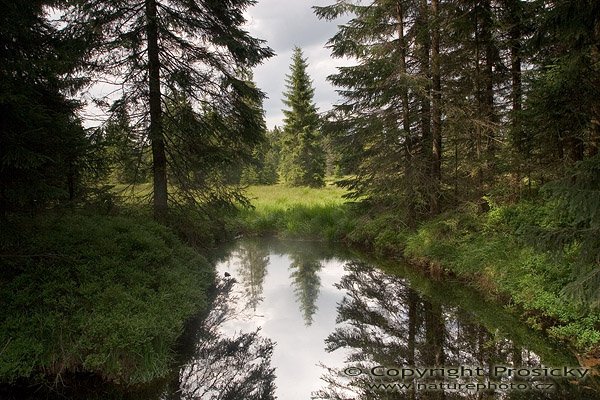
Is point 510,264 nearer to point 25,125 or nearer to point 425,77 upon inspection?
point 425,77

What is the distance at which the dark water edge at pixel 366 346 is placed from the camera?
4.97 meters

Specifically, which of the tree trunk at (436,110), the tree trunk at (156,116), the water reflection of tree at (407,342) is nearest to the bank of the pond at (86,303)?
the tree trunk at (156,116)

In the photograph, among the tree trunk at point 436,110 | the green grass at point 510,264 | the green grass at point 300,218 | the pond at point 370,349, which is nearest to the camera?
the pond at point 370,349

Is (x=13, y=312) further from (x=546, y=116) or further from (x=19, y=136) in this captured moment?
(x=546, y=116)

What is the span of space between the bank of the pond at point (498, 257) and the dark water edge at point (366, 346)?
327 millimetres

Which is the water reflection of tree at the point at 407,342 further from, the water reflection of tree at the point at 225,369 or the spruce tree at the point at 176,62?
the spruce tree at the point at 176,62

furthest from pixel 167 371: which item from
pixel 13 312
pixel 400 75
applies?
pixel 400 75

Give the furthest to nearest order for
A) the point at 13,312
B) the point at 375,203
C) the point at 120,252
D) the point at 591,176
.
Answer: the point at 375,203 < the point at 120,252 < the point at 13,312 < the point at 591,176

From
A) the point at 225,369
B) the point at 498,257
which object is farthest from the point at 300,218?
the point at 225,369

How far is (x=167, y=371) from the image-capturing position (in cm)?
546

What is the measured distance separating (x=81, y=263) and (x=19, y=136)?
2562 millimetres

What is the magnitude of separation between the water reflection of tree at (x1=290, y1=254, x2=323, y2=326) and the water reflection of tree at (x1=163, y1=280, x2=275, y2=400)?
1.73m

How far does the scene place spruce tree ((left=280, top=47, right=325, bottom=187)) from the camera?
3528 cm

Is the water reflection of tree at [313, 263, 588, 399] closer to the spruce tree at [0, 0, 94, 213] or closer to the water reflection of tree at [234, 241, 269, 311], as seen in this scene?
the water reflection of tree at [234, 241, 269, 311]
